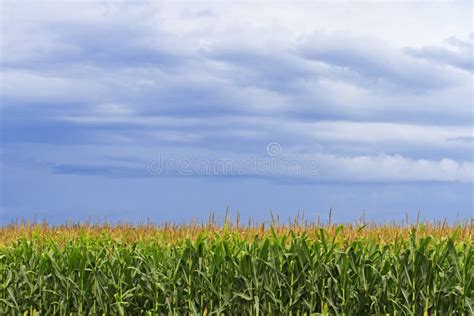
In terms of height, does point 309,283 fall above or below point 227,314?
above

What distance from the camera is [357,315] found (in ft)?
22.7

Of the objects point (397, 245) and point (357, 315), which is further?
point (397, 245)

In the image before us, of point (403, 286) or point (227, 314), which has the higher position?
point (403, 286)

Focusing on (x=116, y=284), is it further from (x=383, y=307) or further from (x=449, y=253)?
(x=449, y=253)

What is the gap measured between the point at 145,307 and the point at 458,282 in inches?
143

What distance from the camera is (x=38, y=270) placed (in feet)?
25.5

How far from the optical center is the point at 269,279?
23.0ft

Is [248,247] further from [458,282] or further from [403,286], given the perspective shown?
[458,282]

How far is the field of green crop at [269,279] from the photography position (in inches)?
268

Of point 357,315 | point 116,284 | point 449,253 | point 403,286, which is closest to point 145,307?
point 116,284

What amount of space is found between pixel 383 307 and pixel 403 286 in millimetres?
331

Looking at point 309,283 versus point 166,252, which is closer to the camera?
point 309,283

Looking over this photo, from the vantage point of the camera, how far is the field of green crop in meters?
6.80

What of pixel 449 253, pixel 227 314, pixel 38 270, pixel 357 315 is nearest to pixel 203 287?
pixel 227 314
